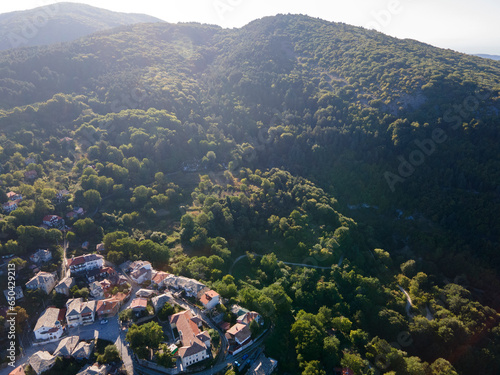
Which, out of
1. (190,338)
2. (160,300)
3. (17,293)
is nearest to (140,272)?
(160,300)

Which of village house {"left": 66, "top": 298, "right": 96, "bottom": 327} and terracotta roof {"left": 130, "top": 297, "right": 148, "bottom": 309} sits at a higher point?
terracotta roof {"left": 130, "top": 297, "right": 148, "bottom": 309}

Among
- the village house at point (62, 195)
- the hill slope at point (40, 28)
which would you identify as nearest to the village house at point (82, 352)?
the village house at point (62, 195)

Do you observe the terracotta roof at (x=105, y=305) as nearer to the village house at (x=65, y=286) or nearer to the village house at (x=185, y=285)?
the village house at (x=65, y=286)

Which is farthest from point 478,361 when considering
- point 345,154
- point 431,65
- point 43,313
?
point 431,65

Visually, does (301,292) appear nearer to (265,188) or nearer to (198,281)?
(198,281)

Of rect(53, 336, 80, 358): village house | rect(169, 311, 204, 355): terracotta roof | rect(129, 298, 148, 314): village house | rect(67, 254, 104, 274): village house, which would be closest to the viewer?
rect(53, 336, 80, 358): village house

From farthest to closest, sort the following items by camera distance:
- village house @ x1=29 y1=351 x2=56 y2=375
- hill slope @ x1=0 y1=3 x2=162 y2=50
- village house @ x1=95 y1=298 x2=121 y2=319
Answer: hill slope @ x1=0 y1=3 x2=162 y2=50
village house @ x1=95 y1=298 x2=121 y2=319
village house @ x1=29 y1=351 x2=56 y2=375

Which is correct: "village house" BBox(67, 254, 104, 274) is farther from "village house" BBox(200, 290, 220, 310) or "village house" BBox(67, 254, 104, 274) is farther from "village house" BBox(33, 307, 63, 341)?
"village house" BBox(200, 290, 220, 310)

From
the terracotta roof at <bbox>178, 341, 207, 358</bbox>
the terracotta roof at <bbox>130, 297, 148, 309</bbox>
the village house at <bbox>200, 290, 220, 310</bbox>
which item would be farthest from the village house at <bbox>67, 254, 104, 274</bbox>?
the terracotta roof at <bbox>178, 341, 207, 358</bbox>

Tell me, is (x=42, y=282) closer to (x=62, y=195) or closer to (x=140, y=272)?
(x=140, y=272)
